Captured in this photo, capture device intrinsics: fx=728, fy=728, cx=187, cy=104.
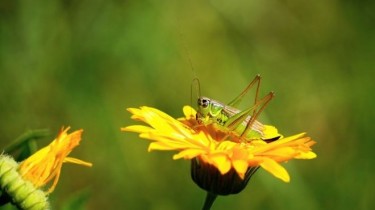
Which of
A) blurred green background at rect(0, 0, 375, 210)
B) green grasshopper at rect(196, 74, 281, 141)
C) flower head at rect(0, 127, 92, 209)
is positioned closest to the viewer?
flower head at rect(0, 127, 92, 209)

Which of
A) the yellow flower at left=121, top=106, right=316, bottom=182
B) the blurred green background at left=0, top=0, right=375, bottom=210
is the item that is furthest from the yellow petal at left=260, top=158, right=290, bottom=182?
the blurred green background at left=0, top=0, right=375, bottom=210

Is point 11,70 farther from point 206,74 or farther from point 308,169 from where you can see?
point 308,169

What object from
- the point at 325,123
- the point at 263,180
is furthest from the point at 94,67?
the point at 325,123

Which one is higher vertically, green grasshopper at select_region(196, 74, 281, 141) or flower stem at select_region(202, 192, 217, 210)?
green grasshopper at select_region(196, 74, 281, 141)

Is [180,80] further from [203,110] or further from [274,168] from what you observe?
[274,168]

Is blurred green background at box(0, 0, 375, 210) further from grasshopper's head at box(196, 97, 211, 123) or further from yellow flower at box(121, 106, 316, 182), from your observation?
yellow flower at box(121, 106, 316, 182)

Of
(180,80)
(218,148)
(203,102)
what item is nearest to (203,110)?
(203,102)
